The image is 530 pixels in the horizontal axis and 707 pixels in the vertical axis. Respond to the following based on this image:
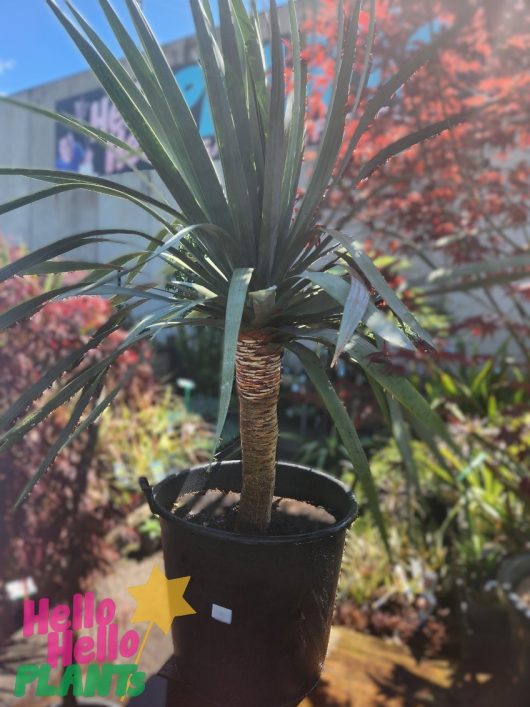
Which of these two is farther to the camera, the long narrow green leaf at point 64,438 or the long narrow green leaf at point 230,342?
the long narrow green leaf at point 64,438

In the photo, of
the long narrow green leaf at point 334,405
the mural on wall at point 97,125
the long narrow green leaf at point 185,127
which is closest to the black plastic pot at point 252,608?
the long narrow green leaf at point 334,405

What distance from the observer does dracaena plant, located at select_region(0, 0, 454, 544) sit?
2.28ft

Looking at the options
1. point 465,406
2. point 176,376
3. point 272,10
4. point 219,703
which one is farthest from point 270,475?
point 176,376

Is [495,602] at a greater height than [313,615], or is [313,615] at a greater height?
[313,615]

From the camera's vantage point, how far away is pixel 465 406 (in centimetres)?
373

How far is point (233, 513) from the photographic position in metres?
0.99

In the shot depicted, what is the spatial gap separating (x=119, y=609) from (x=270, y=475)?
222 cm

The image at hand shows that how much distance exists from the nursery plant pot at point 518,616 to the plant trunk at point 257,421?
159 cm

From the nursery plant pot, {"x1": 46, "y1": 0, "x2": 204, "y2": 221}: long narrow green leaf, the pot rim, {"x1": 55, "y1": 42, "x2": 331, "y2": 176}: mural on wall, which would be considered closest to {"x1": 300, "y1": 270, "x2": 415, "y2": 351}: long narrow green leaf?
{"x1": 46, "y1": 0, "x2": 204, "y2": 221}: long narrow green leaf

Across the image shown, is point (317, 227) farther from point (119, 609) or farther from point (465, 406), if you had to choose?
point (465, 406)

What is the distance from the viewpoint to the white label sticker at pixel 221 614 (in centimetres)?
81

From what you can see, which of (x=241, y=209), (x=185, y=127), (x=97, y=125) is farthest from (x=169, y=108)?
(x=97, y=125)

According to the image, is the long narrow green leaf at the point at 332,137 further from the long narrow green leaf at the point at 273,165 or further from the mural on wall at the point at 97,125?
the mural on wall at the point at 97,125

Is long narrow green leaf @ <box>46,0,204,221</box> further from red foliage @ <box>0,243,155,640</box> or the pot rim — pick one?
red foliage @ <box>0,243,155,640</box>
